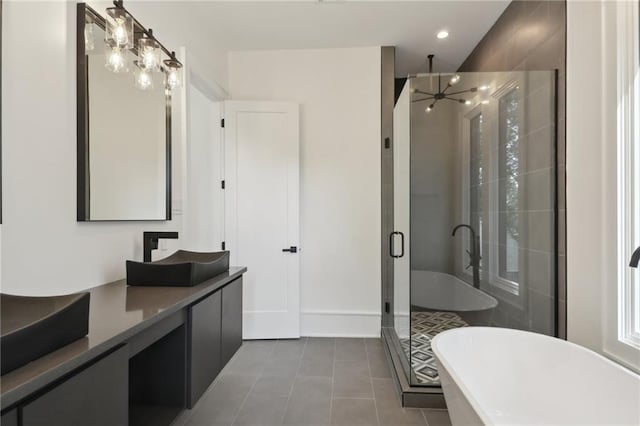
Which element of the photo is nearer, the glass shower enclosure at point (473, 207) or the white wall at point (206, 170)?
the glass shower enclosure at point (473, 207)

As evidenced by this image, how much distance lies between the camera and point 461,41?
2957 millimetres

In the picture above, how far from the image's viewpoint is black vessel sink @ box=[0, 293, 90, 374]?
2.18ft

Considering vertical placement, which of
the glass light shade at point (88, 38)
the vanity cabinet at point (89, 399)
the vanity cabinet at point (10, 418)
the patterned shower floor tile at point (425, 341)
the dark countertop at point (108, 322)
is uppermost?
the glass light shade at point (88, 38)

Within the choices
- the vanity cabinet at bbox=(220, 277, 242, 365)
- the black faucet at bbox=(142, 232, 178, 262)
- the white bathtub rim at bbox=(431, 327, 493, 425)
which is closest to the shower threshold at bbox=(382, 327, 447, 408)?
the white bathtub rim at bbox=(431, 327, 493, 425)

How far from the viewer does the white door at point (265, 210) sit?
3010 millimetres

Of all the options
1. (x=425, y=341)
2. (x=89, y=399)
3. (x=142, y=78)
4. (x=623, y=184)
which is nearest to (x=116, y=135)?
(x=142, y=78)

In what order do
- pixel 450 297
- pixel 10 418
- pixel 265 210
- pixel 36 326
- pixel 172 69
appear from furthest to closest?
pixel 265 210
pixel 450 297
pixel 172 69
pixel 36 326
pixel 10 418

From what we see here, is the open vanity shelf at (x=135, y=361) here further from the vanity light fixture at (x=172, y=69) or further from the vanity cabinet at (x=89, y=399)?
the vanity light fixture at (x=172, y=69)

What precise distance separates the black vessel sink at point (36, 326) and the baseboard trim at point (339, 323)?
2.38 m

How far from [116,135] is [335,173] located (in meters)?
1.93

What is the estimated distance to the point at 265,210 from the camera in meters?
3.03

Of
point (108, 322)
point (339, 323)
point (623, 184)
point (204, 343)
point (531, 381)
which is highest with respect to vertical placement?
point (623, 184)

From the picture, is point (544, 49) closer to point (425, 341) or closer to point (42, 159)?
point (425, 341)

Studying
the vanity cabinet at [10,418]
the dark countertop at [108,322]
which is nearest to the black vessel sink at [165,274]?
the dark countertop at [108,322]
